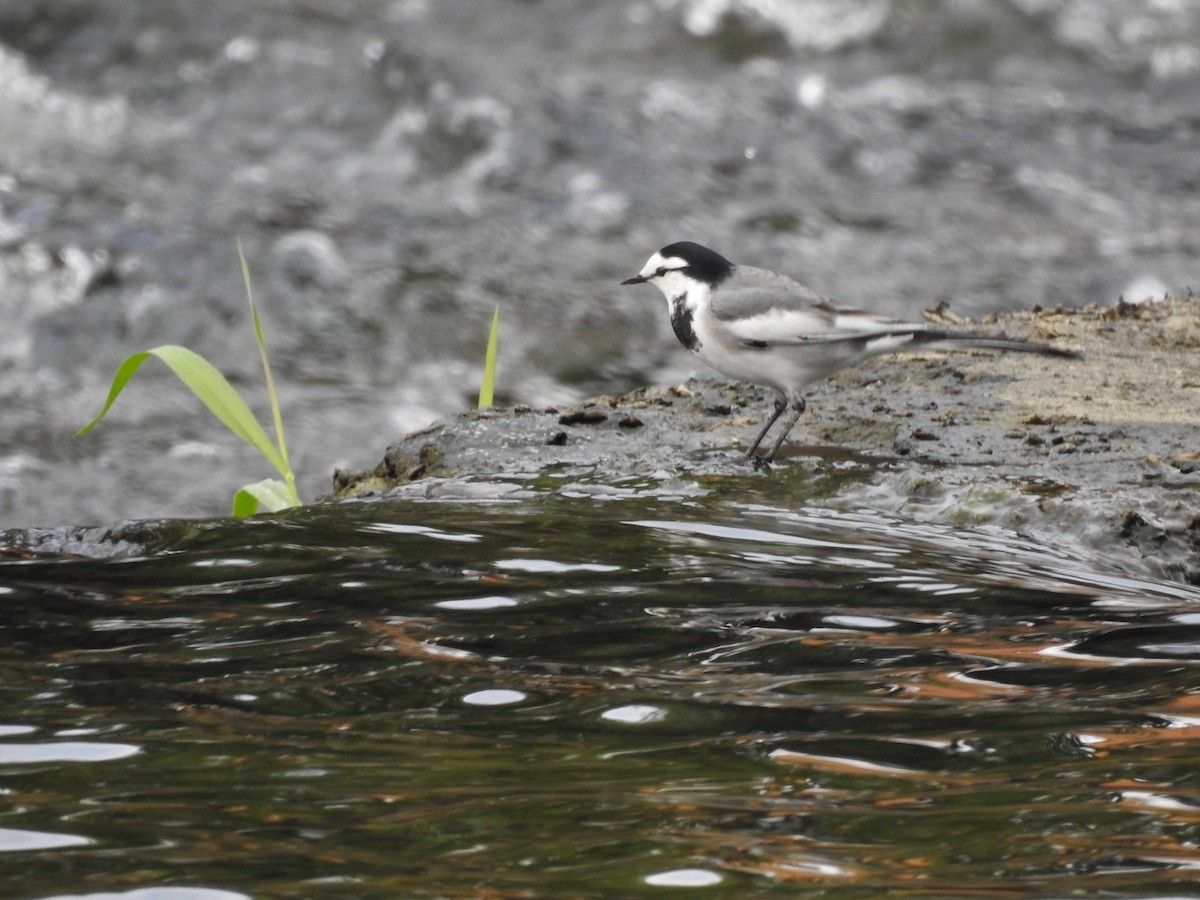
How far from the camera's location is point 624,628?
3373 mm

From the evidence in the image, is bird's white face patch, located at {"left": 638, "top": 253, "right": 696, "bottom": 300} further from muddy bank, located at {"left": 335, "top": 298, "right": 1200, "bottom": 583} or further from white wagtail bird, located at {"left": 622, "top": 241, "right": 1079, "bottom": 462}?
muddy bank, located at {"left": 335, "top": 298, "right": 1200, "bottom": 583}

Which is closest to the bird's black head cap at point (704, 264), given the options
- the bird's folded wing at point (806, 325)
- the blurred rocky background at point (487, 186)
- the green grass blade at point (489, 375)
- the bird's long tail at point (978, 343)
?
the bird's folded wing at point (806, 325)

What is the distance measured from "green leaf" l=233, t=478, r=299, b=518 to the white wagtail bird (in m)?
1.52

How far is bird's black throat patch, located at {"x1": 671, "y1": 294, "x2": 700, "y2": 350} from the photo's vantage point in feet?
19.2

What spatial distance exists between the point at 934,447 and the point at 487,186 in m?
7.41

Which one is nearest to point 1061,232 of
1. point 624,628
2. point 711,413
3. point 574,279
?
point 574,279

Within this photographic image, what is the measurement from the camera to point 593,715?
2824 millimetres

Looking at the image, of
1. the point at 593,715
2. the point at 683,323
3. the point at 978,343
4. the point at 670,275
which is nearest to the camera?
the point at 593,715

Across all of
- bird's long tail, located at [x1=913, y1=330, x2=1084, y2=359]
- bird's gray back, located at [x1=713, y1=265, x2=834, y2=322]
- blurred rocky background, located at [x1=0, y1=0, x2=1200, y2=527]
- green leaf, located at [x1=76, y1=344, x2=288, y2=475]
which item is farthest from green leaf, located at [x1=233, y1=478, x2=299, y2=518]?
blurred rocky background, located at [x1=0, y1=0, x2=1200, y2=527]

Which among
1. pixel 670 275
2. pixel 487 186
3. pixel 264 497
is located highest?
pixel 487 186

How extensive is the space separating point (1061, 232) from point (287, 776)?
1029 cm

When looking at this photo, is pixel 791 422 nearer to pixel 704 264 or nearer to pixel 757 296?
pixel 757 296

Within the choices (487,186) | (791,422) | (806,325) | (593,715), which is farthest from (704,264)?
(487,186)

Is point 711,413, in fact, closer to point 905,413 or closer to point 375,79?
point 905,413
